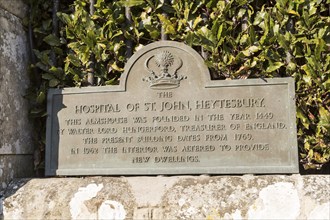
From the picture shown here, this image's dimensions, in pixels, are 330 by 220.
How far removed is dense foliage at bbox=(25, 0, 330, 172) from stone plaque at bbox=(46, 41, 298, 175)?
0.11 m

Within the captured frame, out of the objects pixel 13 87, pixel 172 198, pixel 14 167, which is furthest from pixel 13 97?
pixel 172 198

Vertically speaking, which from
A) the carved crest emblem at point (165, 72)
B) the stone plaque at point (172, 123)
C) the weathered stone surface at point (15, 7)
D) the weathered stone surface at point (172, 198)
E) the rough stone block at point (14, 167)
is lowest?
the weathered stone surface at point (172, 198)

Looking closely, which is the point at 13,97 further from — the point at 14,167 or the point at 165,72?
the point at 165,72

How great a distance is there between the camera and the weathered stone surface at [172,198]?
2.58m

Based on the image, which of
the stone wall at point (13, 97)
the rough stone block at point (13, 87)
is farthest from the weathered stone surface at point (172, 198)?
the rough stone block at point (13, 87)

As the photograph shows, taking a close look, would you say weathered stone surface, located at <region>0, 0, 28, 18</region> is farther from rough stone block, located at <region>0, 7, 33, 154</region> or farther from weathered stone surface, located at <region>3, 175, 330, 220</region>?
weathered stone surface, located at <region>3, 175, 330, 220</region>

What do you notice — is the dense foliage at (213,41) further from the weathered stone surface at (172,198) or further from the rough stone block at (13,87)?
the weathered stone surface at (172,198)

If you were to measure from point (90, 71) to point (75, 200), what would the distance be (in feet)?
2.78

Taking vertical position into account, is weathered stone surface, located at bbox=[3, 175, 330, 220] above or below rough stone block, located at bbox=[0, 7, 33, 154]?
below

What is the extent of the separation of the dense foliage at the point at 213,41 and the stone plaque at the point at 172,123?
107mm

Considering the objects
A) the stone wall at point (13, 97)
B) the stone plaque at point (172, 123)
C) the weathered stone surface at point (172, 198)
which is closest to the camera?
the weathered stone surface at point (172, 198)

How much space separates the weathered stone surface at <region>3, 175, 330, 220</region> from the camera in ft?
8.48

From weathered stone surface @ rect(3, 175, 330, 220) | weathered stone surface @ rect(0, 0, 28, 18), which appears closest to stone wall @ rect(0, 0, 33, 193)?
weathered stone surface @ rect(0, 0, 28, 18)

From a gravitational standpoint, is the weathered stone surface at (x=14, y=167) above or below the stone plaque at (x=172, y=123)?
below
